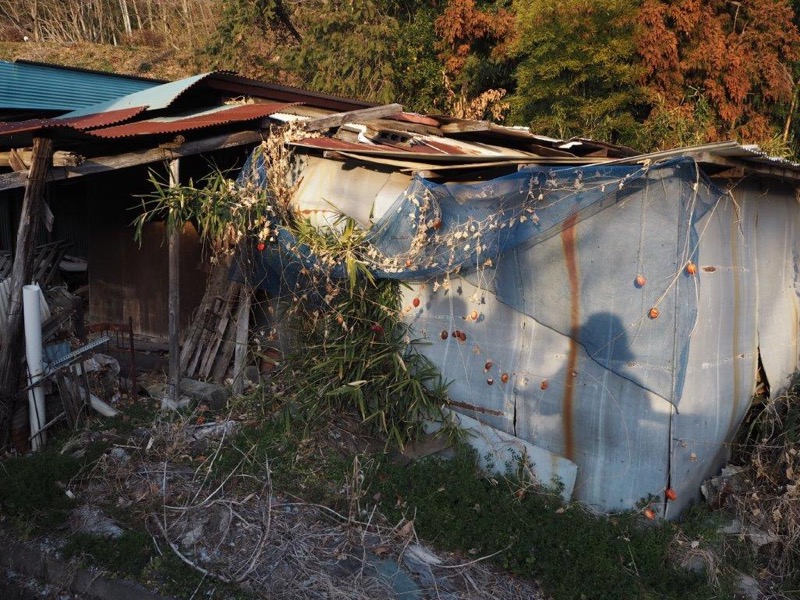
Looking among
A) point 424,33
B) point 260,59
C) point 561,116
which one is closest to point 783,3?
point 561,116

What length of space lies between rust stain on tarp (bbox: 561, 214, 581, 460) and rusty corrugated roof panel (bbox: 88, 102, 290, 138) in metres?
3.12

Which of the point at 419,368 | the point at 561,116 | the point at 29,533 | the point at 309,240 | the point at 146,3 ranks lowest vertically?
the point at 29,533

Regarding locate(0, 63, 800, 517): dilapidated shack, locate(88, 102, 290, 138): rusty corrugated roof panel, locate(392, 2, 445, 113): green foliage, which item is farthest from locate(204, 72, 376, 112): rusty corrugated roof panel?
locate(392, 2, 445, 113): green foliage

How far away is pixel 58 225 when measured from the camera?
1191 cm

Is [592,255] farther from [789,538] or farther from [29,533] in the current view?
[29,533]

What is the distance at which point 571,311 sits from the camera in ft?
17.4

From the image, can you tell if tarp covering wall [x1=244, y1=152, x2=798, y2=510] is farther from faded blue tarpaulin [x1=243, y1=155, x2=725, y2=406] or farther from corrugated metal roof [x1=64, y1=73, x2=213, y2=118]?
corrugated metal roof [x1=64, y1=73, x2=213, y2=118]

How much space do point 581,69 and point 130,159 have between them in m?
8.45

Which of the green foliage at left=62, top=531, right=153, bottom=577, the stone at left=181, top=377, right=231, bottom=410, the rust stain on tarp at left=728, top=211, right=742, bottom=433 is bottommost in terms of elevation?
the green foliage at left=62, top=531, right=153, bottom=577

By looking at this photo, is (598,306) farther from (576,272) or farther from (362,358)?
(362,358)

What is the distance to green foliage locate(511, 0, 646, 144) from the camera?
11.8 metres

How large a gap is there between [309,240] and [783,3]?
10667 millimetres

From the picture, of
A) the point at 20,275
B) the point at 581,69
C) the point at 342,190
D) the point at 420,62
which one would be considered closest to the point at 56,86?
the point at 20,275

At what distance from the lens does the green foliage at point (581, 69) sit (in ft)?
38.8
